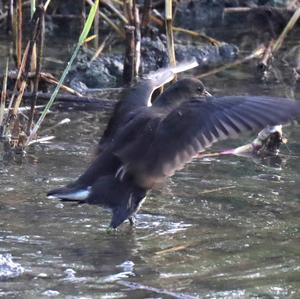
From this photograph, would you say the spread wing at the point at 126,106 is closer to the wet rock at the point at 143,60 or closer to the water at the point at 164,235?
the water at the point at 164,235

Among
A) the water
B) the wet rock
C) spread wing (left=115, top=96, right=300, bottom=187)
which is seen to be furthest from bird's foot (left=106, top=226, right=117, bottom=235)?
the wet rock

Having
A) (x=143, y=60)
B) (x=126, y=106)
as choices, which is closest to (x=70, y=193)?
(x=126, y=106)

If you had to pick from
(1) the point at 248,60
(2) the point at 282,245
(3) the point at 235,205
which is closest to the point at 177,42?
(1) the point at 248,60

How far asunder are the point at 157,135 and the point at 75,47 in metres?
1.48

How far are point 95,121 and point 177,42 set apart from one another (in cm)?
304

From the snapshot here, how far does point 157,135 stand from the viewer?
5051mm

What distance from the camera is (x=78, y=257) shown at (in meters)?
4.68

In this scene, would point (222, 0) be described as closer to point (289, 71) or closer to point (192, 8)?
point (192, 8)

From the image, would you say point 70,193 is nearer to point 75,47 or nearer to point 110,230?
point 110,230

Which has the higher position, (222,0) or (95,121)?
(222,0)

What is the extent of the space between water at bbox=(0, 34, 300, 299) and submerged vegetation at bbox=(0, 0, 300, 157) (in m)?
0.30

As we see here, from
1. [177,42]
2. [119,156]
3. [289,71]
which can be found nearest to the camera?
[119,156]

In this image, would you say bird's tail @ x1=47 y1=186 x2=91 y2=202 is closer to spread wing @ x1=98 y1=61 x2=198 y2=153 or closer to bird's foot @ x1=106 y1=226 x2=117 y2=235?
bird's foot @ x1=106 y1=226 x2=117 y2=235

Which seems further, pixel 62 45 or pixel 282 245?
pixel 62 45
